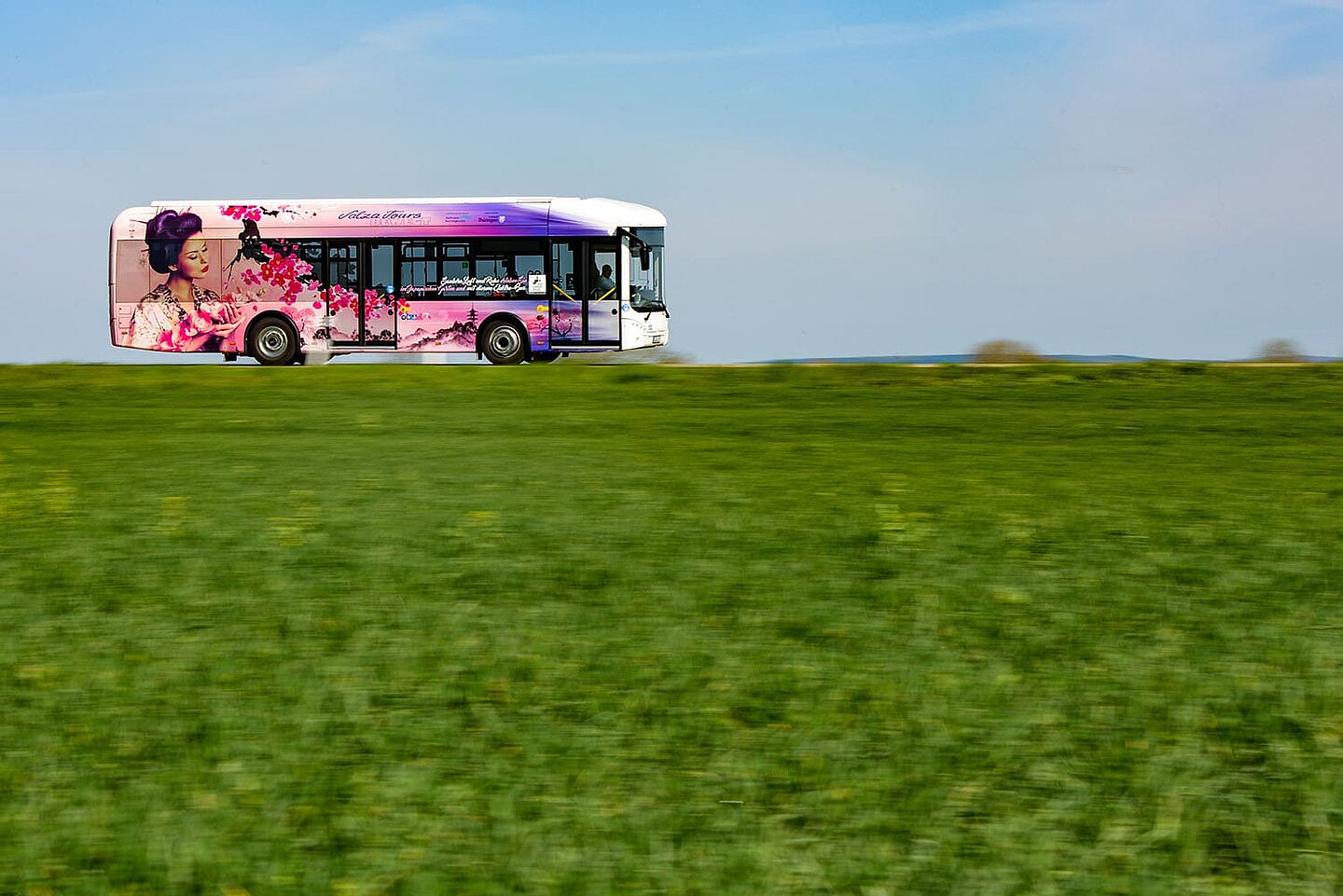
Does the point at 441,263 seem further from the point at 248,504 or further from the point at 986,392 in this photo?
the point at 248,504

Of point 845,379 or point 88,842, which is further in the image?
point 845,379

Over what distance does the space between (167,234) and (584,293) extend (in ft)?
26.4

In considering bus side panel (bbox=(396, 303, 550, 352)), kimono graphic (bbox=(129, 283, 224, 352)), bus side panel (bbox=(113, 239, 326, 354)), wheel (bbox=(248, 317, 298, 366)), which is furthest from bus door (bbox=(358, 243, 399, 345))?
kimono graphic (bbox=(129, 283, 224, 352))

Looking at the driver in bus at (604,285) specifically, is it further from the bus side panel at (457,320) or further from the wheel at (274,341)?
the wheel at (274,341)

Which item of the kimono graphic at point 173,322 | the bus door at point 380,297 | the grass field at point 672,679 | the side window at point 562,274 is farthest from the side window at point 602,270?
the grass field at point 672,679

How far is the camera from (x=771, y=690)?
6.66m

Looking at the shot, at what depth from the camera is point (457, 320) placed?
2741cm

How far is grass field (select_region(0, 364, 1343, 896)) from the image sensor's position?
505 centimetres

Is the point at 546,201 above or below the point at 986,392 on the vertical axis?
above

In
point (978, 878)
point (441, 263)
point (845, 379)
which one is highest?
point (441, 263)

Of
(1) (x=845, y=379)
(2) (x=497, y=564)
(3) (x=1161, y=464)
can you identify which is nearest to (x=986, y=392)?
(1) (x=845, y=379)

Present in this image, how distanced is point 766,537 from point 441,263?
18258 mm

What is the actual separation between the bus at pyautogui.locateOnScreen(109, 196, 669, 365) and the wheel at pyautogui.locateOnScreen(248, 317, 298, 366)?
25 mm

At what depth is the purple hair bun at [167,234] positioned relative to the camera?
27969mm
